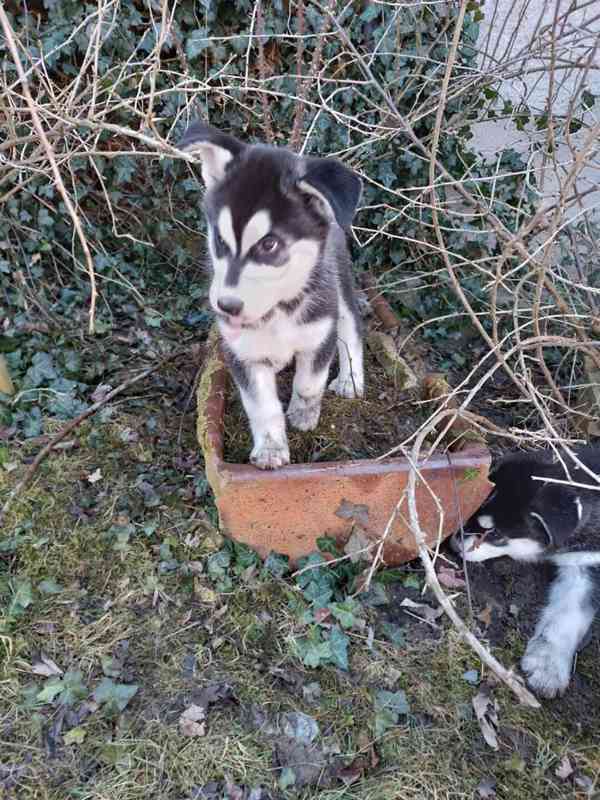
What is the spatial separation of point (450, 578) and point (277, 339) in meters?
1.56

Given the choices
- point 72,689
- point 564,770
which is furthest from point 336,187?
point 564,770

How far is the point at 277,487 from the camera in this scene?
2.80 metres

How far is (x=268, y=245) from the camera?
8.25 ft

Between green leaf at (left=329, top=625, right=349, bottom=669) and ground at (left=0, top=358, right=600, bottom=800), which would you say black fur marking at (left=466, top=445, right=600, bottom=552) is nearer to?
ground at (left=0, top=358, right=600, bottom=800)

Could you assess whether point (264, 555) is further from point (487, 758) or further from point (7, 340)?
point (7, 340)

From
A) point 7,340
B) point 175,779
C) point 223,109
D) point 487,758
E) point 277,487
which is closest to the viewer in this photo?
point 175,779

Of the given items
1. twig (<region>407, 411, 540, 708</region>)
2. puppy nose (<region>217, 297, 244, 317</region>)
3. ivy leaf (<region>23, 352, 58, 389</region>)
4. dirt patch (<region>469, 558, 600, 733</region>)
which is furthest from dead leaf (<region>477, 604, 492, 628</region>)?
ivy leaf (<region>23, 352, 58, 389</region>)

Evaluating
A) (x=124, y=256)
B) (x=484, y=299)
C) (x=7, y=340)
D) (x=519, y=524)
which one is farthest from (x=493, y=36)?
(x=7, y=340)

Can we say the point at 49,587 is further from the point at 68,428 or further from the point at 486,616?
the point at 486,616

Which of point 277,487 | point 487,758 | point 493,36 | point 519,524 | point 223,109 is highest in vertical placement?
point 493,36

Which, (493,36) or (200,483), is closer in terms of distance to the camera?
(200,483)

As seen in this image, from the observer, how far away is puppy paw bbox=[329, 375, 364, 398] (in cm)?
355

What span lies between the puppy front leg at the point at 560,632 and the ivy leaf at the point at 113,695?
180 cm

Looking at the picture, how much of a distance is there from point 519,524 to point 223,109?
362 centimetres
